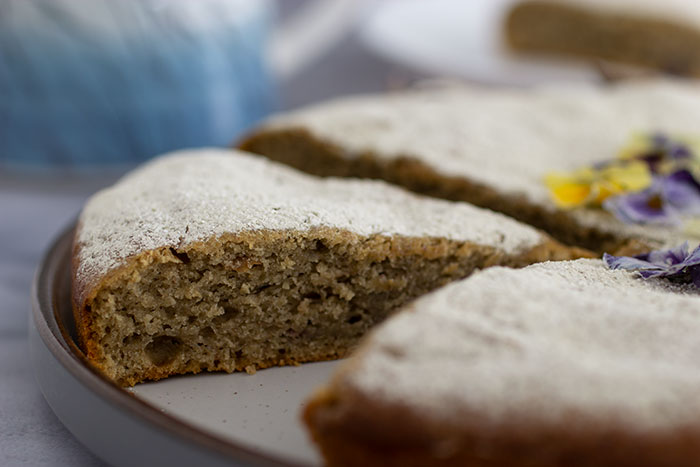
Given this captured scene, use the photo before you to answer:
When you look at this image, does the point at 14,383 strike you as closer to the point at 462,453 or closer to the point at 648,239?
the point at 462,453

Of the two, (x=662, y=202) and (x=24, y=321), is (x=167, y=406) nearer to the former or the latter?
(x=24, y=321)

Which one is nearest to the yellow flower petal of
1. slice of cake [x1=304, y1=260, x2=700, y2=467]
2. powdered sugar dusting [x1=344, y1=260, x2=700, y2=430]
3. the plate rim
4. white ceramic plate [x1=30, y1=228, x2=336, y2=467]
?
powdered sugar dusting [x1=344, y1=260, x2=700, y2=430]

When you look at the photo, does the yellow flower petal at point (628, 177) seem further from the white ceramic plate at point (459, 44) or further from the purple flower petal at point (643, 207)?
the white ceramic plate at point (459, 44)

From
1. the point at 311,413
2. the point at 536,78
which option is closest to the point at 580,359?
the point at 311,413

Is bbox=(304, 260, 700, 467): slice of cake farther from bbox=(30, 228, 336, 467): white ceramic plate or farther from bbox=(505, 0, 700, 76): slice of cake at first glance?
bbox=(505, 0, 700, 76): slice of cake

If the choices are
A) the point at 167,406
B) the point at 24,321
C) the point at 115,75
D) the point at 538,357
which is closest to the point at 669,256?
the point at 538,357

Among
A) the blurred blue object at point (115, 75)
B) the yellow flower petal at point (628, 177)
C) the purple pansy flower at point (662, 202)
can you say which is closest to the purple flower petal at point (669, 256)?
the purple pansy flower at point (662, 202)

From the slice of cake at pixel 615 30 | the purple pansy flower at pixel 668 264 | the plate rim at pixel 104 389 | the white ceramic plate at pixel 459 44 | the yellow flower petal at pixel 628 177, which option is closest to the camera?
the plate rim at pixel 104 389
